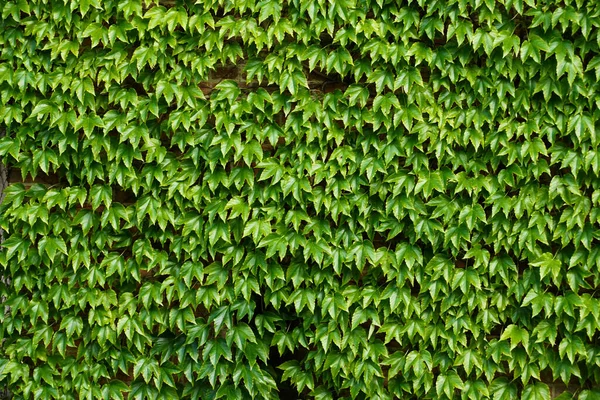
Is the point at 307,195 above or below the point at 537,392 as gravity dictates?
above

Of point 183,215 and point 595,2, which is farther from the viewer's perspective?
point 183,215

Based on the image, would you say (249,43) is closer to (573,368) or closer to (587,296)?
(587,296)

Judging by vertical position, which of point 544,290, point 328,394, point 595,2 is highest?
point 595,2

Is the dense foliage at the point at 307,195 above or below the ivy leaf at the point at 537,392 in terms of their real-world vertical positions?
above

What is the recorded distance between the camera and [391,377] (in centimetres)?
298

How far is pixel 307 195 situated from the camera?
2914 mm

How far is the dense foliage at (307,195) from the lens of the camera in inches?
112

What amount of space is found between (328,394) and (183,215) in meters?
1.08

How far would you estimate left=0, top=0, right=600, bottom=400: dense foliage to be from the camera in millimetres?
2840

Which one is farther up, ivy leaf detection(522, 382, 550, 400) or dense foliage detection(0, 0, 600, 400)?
dense foliage detection(0, 0, 600, 400)

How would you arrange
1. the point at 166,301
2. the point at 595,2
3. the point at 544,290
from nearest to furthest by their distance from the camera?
the point at 595,2 → the point at 544,290 → the point at 166,301

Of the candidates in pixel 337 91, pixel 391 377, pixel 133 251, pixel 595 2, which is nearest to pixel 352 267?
pixel 391 377

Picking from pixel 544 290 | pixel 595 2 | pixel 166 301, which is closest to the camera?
pixel 595 2

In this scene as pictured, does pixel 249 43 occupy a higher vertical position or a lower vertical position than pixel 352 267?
higher
